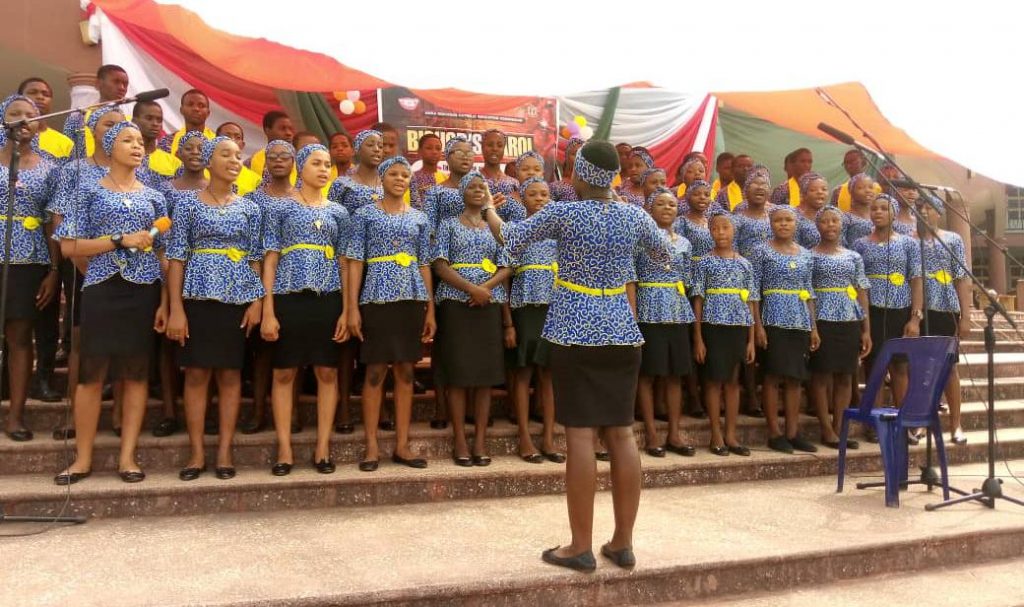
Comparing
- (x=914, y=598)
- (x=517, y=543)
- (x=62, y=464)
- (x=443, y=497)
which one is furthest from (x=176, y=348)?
(x=914, y=598)

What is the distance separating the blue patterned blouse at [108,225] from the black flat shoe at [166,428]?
3.25ft

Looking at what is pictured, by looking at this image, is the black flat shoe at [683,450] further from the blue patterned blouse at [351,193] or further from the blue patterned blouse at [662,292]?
the blue patterned blouse at [351,193]

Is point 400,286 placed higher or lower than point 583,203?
lower

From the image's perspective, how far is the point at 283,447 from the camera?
4.94 m

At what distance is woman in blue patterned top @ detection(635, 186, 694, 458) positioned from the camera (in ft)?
19.2

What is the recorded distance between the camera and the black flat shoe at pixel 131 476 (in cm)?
457

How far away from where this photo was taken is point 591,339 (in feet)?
12.1

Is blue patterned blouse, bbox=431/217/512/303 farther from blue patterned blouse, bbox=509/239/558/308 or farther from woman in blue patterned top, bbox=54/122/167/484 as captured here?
woman in blue patterned top, bbox=54/122/167/484

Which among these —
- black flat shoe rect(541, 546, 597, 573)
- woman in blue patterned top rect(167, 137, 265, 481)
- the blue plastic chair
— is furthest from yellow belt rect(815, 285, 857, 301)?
woman in blue patterned top rect(167, 137, 265, 481)

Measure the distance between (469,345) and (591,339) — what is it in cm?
176

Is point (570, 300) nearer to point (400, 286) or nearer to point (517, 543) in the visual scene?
point (517, 543)

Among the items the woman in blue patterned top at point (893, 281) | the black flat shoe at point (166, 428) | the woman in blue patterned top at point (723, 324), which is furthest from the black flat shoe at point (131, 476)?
the woman in blue patterned top at point (893, 281)

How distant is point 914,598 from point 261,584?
3.13 meters

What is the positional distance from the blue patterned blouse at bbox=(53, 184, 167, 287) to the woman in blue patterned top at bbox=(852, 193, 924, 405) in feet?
18.2
